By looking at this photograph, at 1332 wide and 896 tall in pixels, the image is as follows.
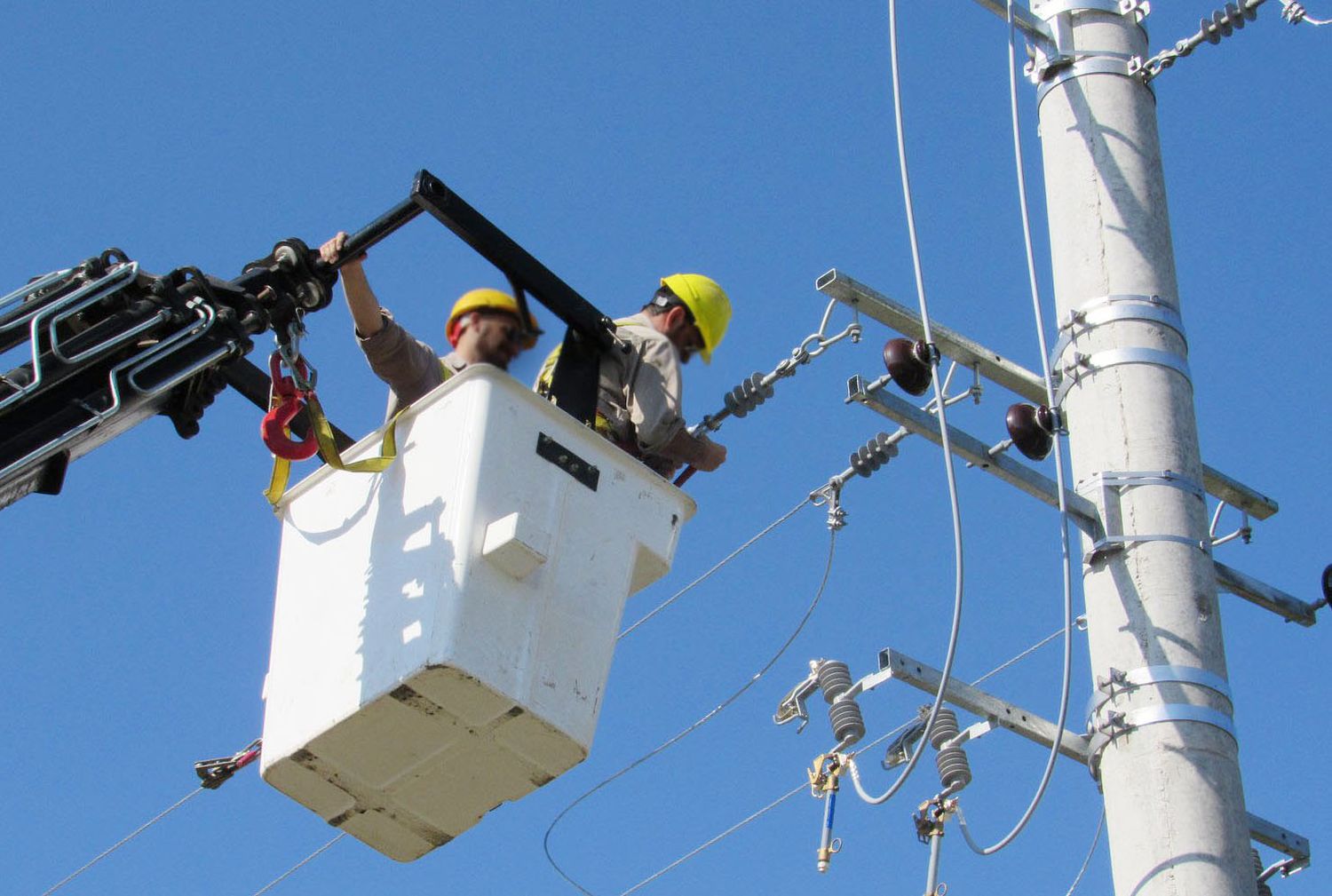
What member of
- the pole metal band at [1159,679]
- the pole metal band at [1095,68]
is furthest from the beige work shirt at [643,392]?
the pole metal band at [1095,68]

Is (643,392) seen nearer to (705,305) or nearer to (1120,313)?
(705,305)

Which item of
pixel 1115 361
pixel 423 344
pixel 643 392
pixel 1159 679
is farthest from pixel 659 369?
pixel 1159 679

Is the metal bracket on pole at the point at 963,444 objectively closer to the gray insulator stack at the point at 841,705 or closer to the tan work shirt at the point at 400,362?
the gray insulator stack at the point at 841,705

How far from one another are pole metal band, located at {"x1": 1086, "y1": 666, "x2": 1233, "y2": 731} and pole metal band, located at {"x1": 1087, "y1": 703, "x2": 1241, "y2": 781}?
66 mm

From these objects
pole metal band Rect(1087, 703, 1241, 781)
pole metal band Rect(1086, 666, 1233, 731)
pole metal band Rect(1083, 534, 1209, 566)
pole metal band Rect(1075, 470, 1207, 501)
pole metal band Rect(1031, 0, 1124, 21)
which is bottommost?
pole metal band Rect(1087, 703, 1241, 781)

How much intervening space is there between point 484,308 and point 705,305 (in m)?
0.93

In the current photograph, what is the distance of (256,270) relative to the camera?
6.79m

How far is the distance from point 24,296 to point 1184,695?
311cm

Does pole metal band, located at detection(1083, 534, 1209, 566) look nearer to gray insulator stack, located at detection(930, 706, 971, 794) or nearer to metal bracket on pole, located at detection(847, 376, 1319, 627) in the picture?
metal bracket on pole, located at detection(847, 376, 1319, 627)

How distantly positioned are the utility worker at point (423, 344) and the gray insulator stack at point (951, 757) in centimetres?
176

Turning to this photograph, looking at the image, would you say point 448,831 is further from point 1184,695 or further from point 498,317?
point 1184,695

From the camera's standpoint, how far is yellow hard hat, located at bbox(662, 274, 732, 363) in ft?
24.7

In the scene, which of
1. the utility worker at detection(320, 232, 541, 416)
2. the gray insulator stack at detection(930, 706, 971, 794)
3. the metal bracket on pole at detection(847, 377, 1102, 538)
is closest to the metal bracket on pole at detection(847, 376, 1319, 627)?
the metal bracket on pole at detection(847, 377, 1102, 538)

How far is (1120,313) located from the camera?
25.4 feet
